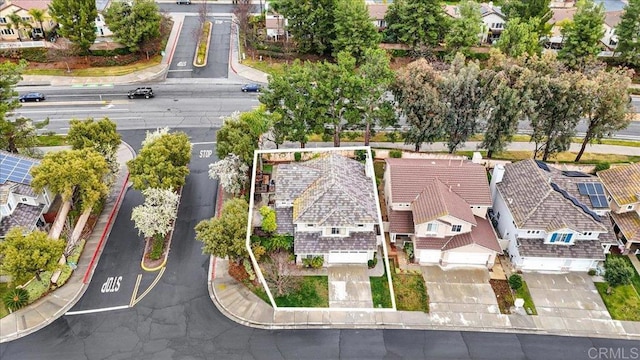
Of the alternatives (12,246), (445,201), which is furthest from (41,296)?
(445,201)

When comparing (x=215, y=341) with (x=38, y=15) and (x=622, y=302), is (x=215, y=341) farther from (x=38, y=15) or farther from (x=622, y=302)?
(x=38, y=15)

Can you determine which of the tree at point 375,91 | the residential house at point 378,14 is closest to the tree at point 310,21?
the residential house at point 378,14

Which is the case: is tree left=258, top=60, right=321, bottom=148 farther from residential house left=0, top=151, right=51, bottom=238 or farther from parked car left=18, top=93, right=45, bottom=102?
parked car left=18, top=93, right=45, bottom=102

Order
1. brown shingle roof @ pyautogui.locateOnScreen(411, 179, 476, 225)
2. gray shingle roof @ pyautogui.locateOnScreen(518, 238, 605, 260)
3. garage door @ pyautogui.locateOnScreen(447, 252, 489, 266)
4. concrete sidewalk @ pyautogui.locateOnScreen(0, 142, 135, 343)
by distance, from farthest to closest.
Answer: garage door @ pyautogui.locateOnScreen(447, 252, 489, 266), gray shingle roof @ pyautogui.locateOnScreen(518, 238, 605, 260), brown shingle roof @ pyautogui.locateOnScreen(411, 179, 476, 225), concrete sidewalk @ pyautogui.locateOnScreen(0, 142, 135, 343)

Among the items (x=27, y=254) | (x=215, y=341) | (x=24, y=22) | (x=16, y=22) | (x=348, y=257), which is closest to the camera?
(x=215, y=341)

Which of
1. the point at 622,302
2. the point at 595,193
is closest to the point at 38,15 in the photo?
the point at 595,193

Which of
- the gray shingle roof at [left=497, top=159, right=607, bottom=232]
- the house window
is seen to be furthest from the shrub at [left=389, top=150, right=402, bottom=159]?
the house window

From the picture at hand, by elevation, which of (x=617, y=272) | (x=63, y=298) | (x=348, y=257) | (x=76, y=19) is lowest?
(x=63, y=298)
